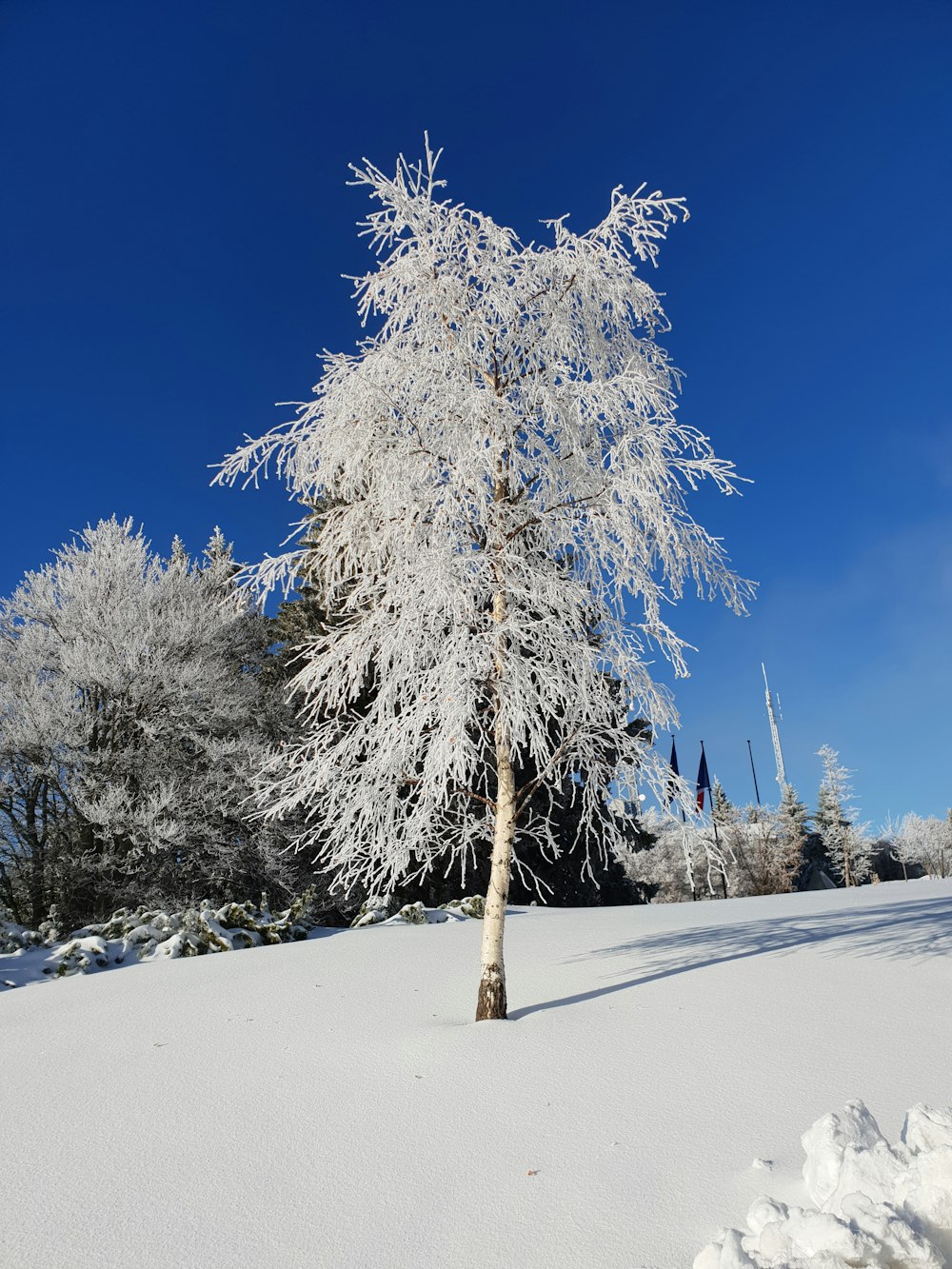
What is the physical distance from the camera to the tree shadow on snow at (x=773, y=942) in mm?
6407

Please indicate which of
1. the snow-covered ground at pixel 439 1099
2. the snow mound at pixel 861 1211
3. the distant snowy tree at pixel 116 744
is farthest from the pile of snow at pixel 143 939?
the snow mound at pixel 861 1211

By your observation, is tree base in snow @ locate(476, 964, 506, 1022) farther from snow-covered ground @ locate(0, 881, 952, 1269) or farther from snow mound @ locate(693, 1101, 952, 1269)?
snow mound @ locate(693, 1101, 952, 1269)

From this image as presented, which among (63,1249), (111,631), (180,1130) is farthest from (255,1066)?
(111,631)

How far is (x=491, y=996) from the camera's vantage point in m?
5.15

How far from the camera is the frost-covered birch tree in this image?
528 cm

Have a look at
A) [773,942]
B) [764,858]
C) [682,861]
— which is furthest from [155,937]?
[682,861]

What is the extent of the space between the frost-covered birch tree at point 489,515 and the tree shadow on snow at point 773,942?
5.52 feet

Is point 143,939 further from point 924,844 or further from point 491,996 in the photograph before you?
point 924,844

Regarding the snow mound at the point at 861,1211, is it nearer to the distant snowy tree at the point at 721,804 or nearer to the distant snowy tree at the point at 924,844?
the distant snowy tree at the point at 721,804

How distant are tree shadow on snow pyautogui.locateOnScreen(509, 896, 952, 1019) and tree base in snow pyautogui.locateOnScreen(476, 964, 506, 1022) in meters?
0.17

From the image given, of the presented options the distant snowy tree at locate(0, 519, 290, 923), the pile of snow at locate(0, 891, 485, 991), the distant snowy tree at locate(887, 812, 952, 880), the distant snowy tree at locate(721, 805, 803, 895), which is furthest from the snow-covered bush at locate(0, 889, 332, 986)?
the distant snowy tree at locate(887, 812, 952, 880)

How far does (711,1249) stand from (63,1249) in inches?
88.9

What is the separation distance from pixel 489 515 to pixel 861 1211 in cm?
447

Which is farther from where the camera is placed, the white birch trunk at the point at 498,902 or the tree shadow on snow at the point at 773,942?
the tree shadow on snow at the point at 773,942
